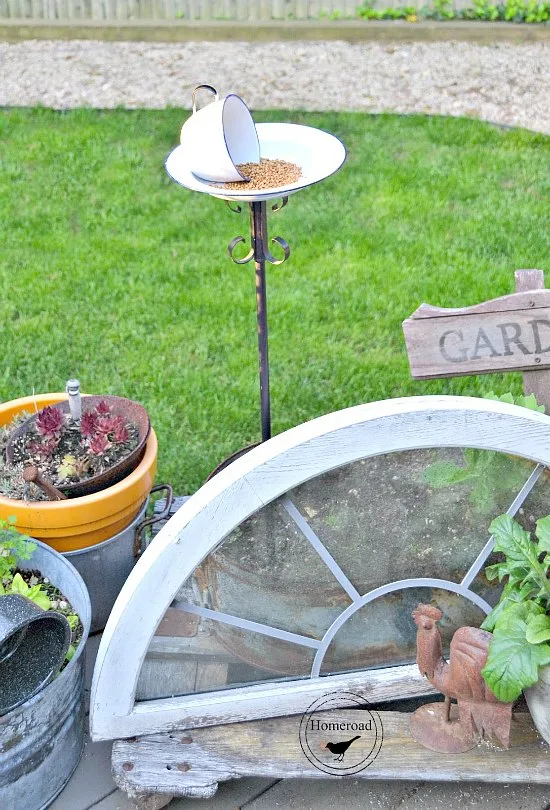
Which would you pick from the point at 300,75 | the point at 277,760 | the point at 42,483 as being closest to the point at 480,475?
the point at 277,760

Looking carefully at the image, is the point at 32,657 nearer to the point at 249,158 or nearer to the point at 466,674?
the point at 466,674

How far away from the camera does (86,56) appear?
6.65 meters

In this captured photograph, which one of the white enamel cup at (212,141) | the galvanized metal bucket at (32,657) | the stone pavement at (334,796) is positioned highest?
the white enamel cup at (212,141)

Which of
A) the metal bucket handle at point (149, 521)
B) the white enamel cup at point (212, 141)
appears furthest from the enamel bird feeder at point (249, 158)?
the metal bucket handle at point (149, 521)

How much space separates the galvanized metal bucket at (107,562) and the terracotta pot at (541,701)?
3.65 feet

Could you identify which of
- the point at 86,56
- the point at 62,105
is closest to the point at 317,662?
the point at 62,105

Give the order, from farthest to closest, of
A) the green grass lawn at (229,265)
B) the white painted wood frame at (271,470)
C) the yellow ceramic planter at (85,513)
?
the green grass lawn at (229,265), the yellow ceramic planter at (85,513), the white painted wood frame at (271,470)

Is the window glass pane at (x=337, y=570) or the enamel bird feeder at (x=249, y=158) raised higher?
the enamel bird feeder at (x=249, y=158)

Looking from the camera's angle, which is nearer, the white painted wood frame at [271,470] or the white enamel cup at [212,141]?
the white painted wood frame at [271,470]

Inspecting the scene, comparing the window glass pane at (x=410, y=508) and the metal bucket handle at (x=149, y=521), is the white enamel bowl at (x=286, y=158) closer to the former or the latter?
the window glass pane at (x=410, y=508)

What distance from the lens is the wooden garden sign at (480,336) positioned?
215cm

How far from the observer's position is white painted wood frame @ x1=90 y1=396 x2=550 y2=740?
Answer: 1886 millimetres

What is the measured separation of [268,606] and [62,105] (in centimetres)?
473

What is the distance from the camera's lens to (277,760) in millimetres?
2199
